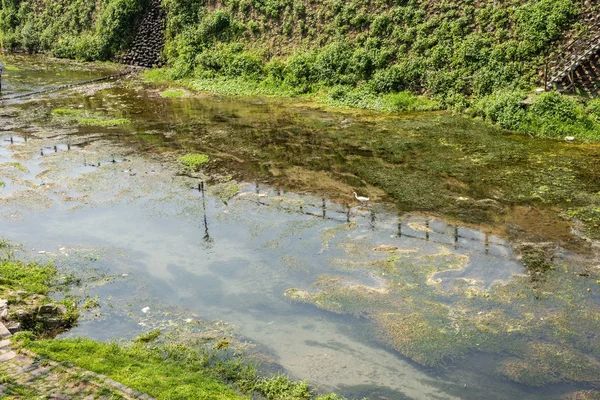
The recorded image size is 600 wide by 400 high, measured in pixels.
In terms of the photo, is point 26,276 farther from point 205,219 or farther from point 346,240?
point 346,240

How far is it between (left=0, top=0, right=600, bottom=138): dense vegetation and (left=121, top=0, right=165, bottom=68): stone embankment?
4.48ft

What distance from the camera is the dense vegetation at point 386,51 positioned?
957 inches

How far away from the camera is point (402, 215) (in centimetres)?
1593

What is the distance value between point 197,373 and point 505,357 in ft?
17.6

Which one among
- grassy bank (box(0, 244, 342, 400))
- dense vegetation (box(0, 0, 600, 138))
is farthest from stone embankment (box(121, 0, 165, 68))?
grassy bank (box(0, 244, 342, 400))

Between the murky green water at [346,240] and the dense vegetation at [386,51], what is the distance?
7.56ft

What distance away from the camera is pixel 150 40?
41562 millimetres

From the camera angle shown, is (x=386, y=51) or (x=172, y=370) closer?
(x=172, y=370)

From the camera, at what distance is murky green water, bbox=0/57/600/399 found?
1021cm

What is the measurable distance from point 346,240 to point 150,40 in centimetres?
3218

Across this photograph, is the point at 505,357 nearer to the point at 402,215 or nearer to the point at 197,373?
the point at 197,373

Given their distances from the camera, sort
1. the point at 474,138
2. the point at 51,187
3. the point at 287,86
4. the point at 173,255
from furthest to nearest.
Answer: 1. the point at 287,86
2. the point at 474,138
3. the point at 51,187
4. the point at 173,255

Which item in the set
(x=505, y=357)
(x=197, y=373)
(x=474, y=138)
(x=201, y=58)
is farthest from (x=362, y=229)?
(x=201, y=58)

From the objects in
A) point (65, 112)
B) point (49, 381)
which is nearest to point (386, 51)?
point (65, 112)
